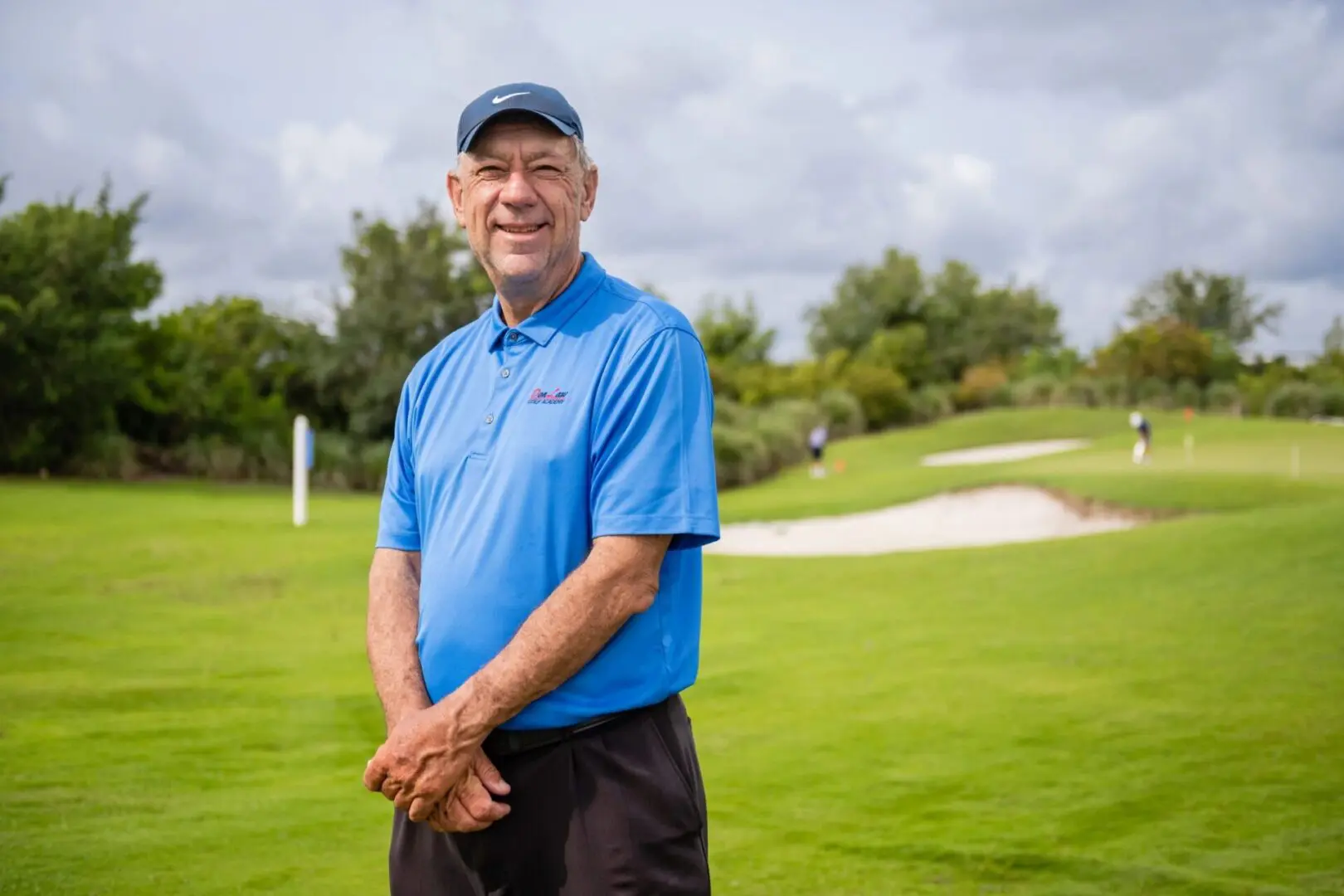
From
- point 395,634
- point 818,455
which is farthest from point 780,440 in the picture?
point 395,634

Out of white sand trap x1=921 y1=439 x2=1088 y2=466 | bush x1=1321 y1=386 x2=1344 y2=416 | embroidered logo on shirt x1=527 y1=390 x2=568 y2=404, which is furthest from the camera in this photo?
bush x1=1321 y1=386 x2=1344 y2=416

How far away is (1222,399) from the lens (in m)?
43.3

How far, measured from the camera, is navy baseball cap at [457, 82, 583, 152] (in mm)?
2365

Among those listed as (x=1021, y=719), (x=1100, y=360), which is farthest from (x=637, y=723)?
(x=1100, y=360)

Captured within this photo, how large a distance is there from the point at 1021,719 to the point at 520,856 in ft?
16.3

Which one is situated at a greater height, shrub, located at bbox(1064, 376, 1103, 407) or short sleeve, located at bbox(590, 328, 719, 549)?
shrub, located at bbox(1064, 376, 1103, 407)

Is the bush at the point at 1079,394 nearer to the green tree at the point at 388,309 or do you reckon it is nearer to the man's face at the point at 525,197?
the green tree at the point at 388,309

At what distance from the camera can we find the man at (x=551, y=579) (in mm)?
2246

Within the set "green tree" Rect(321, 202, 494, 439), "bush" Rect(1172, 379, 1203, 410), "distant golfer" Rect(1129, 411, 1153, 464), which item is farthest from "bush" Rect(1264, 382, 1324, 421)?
"green tree" Rect(321, 202, 494, 439)

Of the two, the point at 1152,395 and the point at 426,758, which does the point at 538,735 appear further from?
the point at 1152,395

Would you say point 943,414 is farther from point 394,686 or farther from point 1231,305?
point 394,686

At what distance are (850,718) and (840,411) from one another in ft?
121

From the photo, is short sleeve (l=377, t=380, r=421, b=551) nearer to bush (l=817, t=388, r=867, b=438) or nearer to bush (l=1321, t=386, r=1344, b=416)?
bush (l=817, t=388, r=867, b=438)

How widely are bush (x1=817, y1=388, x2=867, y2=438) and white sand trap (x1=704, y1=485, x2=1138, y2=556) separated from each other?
A: 2296 centimetres
